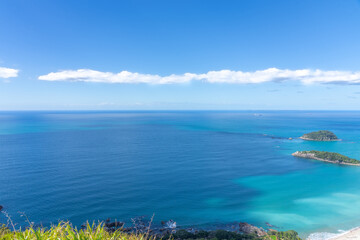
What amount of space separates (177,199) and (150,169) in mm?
20540

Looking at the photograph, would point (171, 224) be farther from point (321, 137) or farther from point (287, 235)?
point (321, 137)

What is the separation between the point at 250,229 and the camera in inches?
1267

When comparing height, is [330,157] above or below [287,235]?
above

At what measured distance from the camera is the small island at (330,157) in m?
72.9

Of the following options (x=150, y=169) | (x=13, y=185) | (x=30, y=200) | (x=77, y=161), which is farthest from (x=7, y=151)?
(x=150, y=169)

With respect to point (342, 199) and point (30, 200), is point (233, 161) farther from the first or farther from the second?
point (30, 200)

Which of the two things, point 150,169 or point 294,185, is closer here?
point 294,185

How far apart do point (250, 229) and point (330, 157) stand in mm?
63449

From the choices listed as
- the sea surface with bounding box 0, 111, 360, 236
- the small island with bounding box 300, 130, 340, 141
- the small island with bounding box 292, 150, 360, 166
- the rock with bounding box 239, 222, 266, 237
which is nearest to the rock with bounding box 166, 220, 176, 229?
the sea surface with bounding box 0, 111, 360, 236

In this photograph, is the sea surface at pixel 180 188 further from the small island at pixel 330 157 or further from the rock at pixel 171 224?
the small island at pixel 330 157

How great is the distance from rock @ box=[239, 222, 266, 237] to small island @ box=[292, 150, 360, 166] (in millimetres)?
60221

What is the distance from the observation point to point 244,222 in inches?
1369

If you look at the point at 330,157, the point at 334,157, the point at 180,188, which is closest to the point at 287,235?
the point at 180,188

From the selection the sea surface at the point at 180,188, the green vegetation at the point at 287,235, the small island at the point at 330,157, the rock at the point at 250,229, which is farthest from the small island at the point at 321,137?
the rock at the point at 250,229
